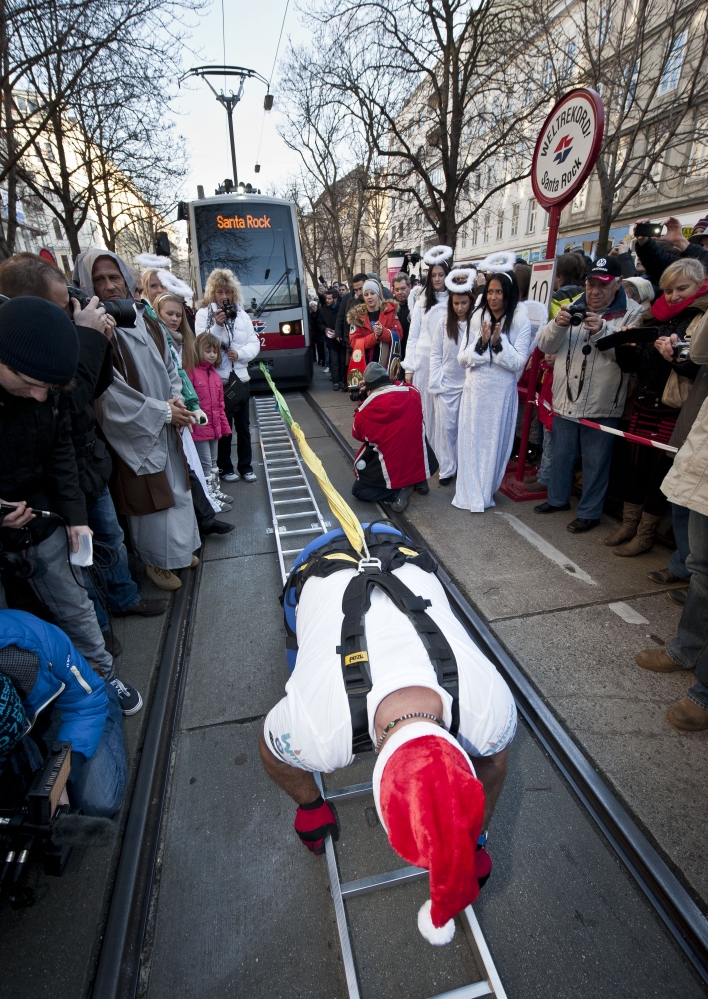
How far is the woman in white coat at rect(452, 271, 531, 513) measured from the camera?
4.46 m

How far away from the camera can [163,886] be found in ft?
6.21

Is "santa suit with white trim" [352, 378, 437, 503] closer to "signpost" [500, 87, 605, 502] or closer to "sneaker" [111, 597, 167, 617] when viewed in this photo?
"signpost" [500, 87, 605, 502]

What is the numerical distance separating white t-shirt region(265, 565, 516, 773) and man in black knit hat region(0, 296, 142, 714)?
1.42m

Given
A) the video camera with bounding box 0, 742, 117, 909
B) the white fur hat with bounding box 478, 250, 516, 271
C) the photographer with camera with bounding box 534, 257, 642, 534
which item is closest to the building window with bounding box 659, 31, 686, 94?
the white fur hat with bounding box 478, 250, 516, 271

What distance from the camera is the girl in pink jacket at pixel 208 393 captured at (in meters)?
4.72

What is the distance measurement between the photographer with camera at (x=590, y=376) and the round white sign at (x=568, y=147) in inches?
29.7

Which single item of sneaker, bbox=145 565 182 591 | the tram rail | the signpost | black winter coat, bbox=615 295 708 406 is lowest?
the tram rail

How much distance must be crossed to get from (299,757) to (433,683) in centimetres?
48

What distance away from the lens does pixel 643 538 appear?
386cm

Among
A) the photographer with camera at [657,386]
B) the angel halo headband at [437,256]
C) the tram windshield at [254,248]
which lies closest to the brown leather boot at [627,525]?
the photographer with camera at [657,386]

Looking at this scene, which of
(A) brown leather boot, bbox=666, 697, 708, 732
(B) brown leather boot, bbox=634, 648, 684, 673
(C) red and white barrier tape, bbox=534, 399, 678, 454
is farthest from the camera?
(C) red and white barrier tape, bbox=534, 399, 678, 454

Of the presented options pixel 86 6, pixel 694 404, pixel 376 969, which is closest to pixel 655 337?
pixel 694 404

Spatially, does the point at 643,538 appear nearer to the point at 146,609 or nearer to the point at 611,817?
the point at 611,817

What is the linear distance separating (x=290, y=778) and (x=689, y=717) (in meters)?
1.95
